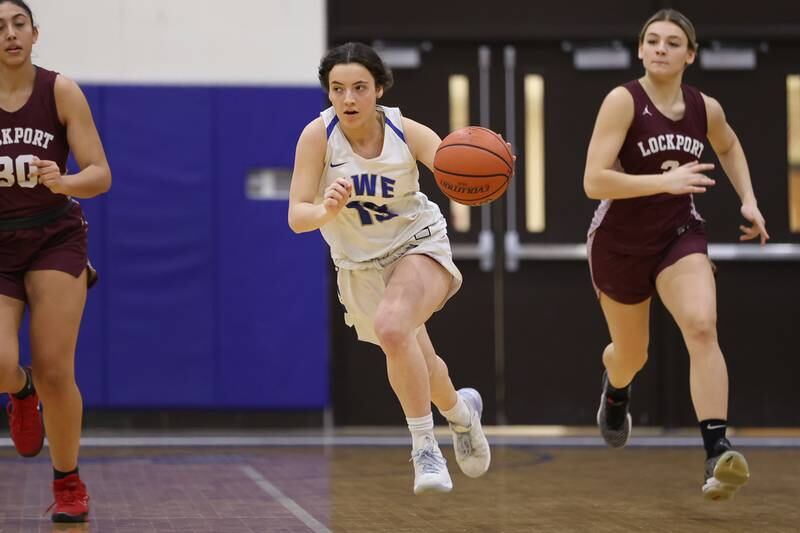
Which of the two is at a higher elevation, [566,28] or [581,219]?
[566,28]

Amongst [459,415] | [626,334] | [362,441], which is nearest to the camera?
[459,415]

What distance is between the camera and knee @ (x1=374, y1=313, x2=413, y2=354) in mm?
4723

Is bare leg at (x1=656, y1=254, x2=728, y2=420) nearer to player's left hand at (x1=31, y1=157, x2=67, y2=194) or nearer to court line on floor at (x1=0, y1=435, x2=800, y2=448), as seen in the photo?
player's left hand at (x1=31, y1=157, x2=67, y2=194)

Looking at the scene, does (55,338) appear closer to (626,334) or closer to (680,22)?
(626,334)

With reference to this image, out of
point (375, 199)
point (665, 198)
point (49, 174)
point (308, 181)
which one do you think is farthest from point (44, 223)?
point (665, 198)

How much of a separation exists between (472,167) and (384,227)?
1.43 feet

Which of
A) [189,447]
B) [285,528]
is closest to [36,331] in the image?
[285,528]

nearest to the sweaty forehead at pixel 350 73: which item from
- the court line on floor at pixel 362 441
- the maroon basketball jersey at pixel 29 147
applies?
the maroon basketball jersey at pixel 29 147

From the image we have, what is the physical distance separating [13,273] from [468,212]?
4740 mm

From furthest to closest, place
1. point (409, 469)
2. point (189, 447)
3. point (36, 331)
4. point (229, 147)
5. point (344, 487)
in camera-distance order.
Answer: point (229, 147), point (189, 447), point (409, 469), point (344, 487), point (36, 331)

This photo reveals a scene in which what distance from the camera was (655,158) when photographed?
210 inches

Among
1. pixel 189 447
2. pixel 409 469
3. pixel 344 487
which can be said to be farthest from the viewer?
pixel 189 447

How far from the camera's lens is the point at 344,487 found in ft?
20.9

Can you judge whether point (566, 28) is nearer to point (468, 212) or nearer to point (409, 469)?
point (468, 212)
